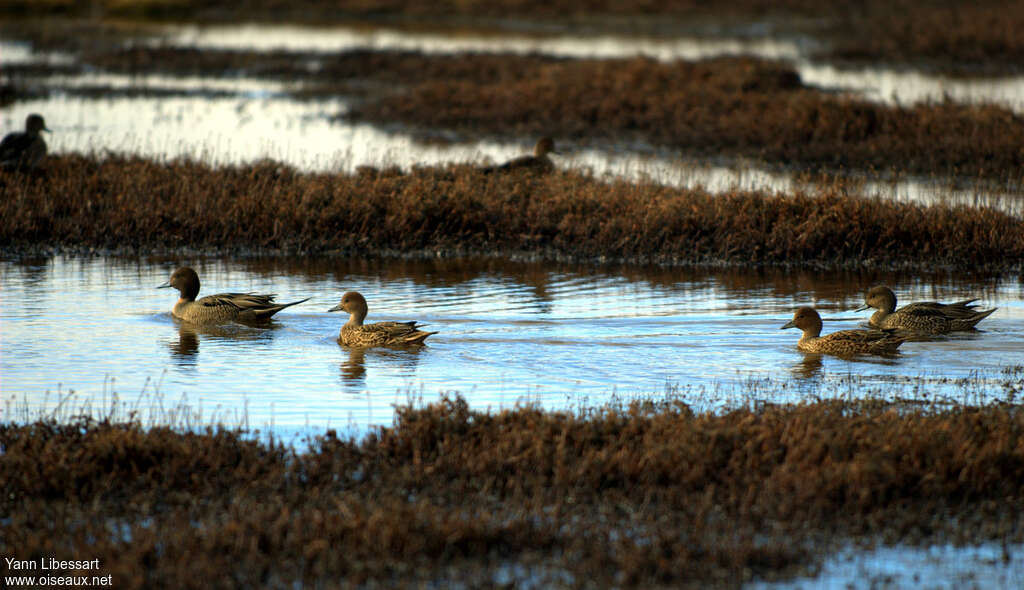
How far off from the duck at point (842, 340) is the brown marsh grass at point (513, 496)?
2541 mm

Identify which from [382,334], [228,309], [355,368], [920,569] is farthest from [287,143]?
[920,569]

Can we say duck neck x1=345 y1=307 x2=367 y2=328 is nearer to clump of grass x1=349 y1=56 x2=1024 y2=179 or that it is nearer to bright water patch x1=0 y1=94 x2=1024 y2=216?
bright water patch x1=0 y1=94 x2=1024 y2=216

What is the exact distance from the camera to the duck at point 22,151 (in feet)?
61.9

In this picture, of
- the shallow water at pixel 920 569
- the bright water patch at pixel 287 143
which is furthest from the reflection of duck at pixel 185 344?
the bright water patch at pixel 287 143

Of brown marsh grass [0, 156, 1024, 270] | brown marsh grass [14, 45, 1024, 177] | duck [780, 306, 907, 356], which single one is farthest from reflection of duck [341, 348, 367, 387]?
brown marsh grass [14, 45, 1024, 177]

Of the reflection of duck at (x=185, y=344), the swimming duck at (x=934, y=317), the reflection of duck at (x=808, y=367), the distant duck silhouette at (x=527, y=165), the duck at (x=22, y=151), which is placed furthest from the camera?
the distant duck silhouette at (x=527, y=165)

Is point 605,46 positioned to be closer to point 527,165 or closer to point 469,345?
point 527,165

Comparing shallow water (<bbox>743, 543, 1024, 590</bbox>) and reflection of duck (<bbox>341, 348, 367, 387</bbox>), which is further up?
reflection of duck (<bbox>341, 348, 367, 387</bbox>)

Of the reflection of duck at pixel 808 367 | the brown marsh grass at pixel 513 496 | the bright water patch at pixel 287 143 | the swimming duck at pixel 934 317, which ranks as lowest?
the brown marsh grass at pixel 513 496

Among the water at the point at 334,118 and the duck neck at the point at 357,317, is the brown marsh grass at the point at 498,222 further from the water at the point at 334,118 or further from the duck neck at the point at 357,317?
the duck neck at the point at 357,317

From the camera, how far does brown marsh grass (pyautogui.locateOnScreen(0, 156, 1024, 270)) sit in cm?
1664

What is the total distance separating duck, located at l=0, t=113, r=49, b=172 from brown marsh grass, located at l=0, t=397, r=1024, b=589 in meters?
11.6

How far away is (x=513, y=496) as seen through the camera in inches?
297

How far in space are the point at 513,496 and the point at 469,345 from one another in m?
4.39
